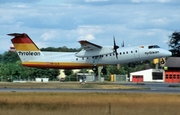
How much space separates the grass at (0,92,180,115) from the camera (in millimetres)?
31859

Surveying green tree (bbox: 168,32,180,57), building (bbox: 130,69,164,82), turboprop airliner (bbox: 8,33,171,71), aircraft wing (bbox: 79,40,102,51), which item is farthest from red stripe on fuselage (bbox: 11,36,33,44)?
green tree (bbox: 168,32,180,57)

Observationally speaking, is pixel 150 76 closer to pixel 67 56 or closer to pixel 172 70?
pixel 172 70

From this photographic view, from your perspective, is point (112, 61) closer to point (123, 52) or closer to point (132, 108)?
point (123, 52)

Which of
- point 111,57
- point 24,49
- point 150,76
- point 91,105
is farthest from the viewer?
point 150,76

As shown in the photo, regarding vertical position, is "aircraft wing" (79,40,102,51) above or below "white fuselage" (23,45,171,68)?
above

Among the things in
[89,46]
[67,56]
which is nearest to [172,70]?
[89,46]

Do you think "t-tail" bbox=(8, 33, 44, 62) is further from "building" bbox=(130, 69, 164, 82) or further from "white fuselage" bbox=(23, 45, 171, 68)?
"building" bbox=(130, 69, 164, 82)

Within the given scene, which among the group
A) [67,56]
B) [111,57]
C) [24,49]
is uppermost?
[24,49]

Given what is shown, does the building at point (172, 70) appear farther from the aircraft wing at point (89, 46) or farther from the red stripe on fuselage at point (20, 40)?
the red stripe on fuselage at point (20, 40)

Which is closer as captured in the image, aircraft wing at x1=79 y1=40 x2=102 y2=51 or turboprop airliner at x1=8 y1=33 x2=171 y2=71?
turboprop airliner at x1=8 y1=33 x2=171 y2=71

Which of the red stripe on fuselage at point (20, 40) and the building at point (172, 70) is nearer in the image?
the red stripe on fuselage at point (20, 40)

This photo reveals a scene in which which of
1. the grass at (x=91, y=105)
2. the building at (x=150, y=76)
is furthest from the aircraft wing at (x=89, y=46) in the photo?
the grass at (x=91, y=105)

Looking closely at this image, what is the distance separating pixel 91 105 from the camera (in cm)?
3703

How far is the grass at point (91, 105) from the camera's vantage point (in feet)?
105
